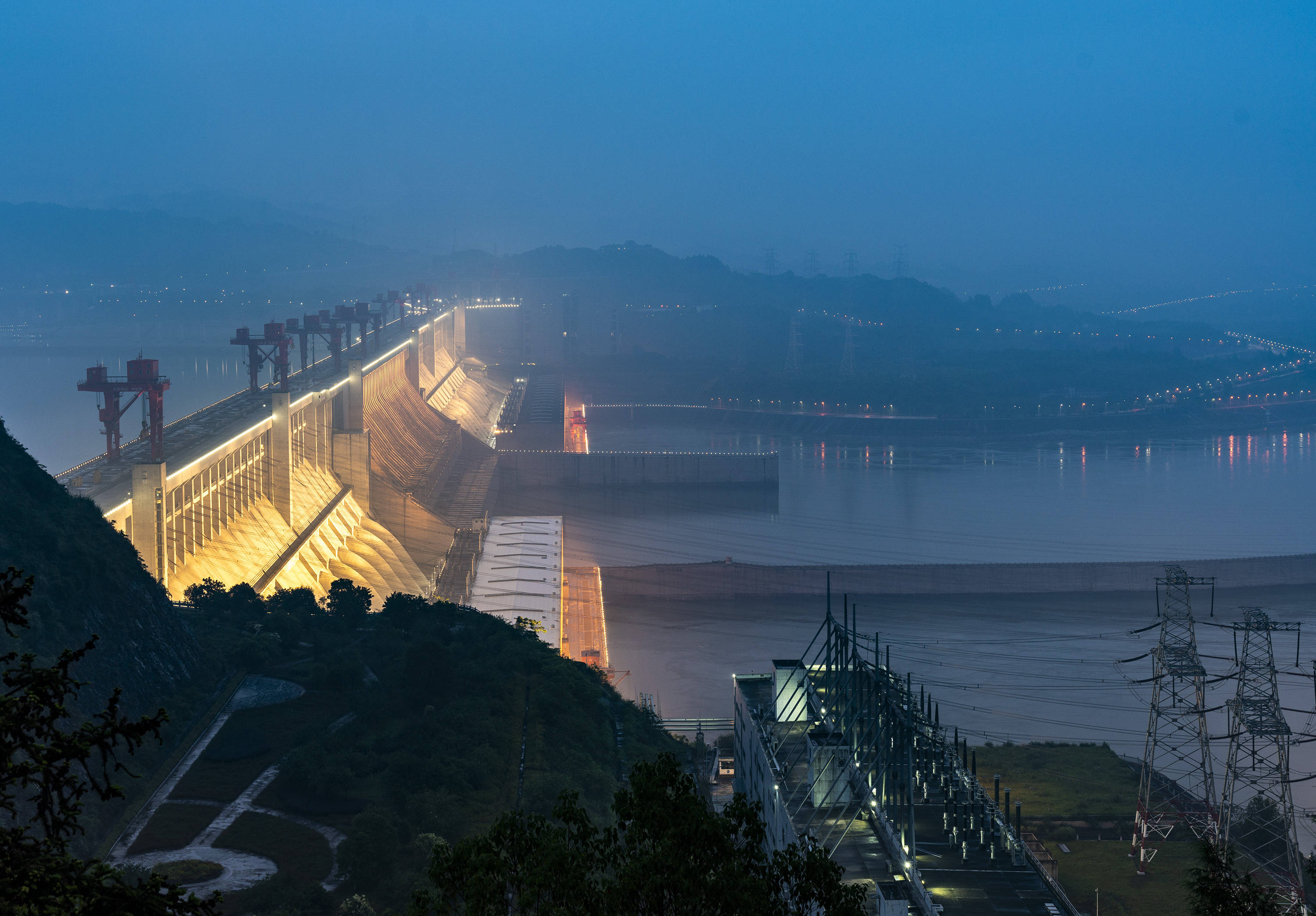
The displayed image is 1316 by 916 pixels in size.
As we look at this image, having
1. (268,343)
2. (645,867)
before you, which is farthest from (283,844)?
(268,343)

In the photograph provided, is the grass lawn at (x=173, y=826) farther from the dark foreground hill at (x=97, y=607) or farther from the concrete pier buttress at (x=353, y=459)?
the concrete pier buttress at (x=353, y=459)

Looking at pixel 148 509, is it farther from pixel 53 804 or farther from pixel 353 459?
pixel 353 459

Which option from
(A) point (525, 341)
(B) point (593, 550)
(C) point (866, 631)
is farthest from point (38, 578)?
(A) point (525, 341)

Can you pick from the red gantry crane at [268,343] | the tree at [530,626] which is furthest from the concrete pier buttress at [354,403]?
the tree at [530,626]

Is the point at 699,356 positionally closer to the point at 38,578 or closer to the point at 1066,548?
the point at 1066,548

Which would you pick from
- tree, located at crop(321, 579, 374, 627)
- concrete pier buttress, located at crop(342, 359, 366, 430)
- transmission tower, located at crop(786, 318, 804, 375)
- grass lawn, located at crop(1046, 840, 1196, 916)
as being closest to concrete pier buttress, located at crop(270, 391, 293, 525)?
tree, located at crop(321, 579, 374, 627)

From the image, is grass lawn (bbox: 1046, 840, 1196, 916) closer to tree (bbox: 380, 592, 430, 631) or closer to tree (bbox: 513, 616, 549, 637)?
tree (bbox: 513, 616, 549, 637)
